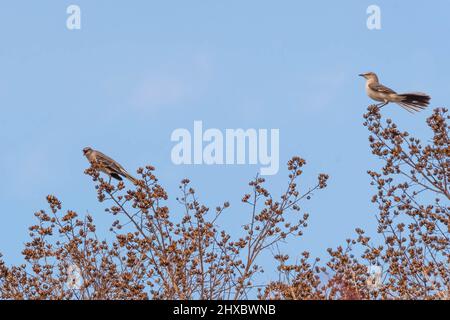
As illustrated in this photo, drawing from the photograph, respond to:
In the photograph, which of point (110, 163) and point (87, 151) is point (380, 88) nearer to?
point (110, 163)

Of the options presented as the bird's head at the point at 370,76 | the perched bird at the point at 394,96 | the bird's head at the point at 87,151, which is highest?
the bird's head at the point at 370,76

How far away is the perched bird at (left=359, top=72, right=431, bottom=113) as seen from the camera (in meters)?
14.4

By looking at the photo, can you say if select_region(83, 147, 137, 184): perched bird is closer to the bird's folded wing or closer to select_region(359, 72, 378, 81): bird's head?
the bird's folded wing

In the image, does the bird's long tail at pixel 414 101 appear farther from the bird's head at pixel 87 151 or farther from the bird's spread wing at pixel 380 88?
the bird's head at pixel 87 151

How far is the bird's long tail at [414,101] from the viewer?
47.1ft

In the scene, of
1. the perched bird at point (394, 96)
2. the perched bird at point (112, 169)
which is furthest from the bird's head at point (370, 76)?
the perched bird at point (112, 169)

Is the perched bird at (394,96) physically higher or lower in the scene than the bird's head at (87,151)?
higher

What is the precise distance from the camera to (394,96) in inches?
586

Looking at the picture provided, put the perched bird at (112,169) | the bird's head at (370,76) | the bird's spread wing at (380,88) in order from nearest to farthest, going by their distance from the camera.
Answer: the perched bird at (112,169) → the bird's spread wing at (380,88) → the bird's head at (370,76)

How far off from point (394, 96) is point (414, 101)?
450 millimetres

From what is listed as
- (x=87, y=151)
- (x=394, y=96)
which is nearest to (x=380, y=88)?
(x=394, y=96)
